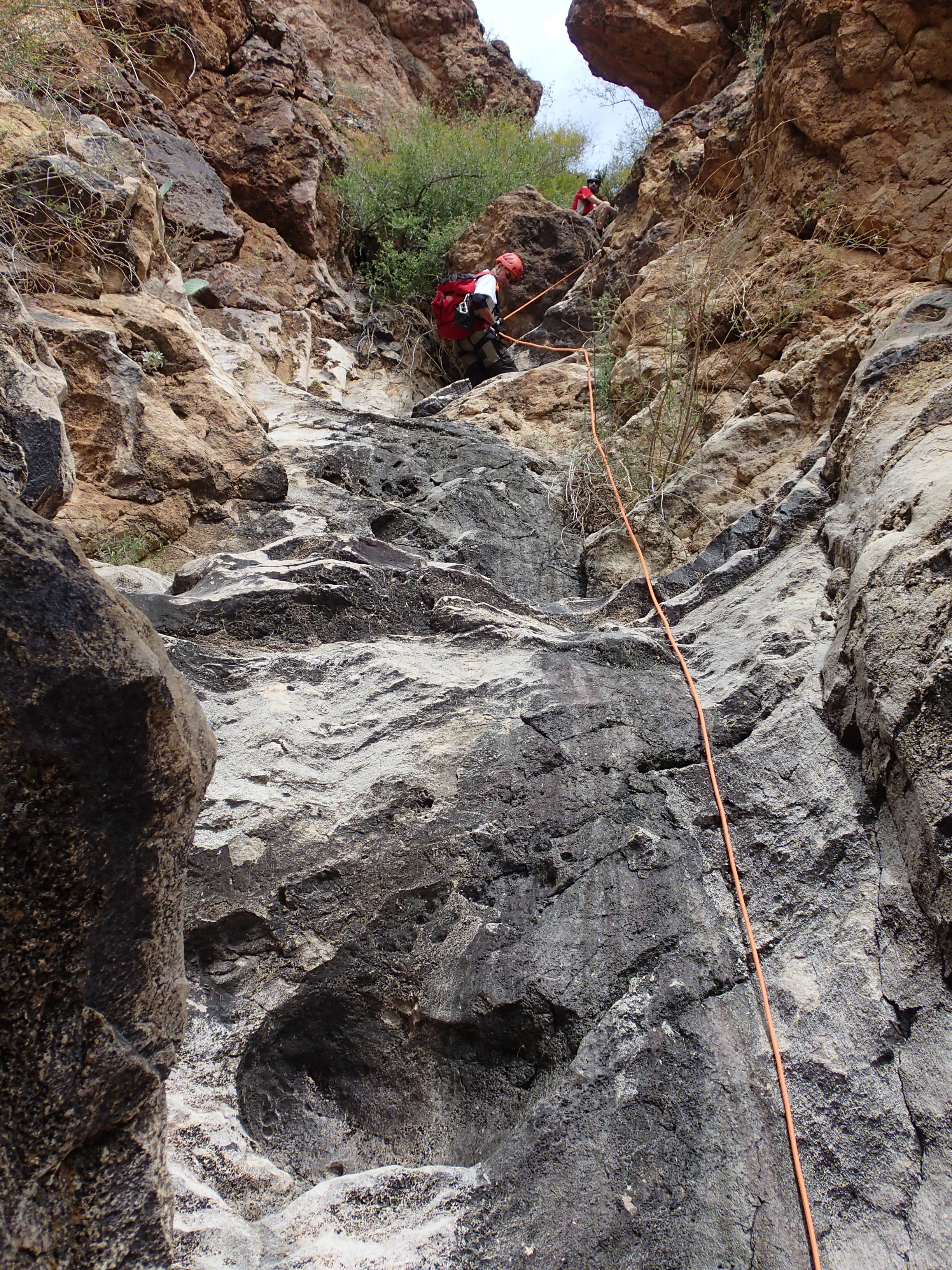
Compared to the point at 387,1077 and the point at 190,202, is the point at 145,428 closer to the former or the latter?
the point at 387,1077

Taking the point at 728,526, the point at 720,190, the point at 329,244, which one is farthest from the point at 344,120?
the point at 728,526

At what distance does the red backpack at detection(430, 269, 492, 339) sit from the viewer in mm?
6570

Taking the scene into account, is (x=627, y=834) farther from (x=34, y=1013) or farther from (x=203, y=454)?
(x=203, y=454)

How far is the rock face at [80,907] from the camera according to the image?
1168 millimetres

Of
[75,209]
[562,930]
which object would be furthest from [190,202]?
[562,930]

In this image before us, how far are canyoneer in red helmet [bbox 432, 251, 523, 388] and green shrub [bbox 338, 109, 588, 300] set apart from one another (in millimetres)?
1427

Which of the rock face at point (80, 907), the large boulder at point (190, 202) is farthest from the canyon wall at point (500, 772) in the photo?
the large boulder at point (190, 202)

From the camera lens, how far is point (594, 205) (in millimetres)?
9547

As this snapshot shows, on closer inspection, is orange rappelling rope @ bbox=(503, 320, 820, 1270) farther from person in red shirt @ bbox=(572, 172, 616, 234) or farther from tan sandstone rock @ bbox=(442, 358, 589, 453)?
person in red shirt @ bbox=(572, 172, 616, 234)

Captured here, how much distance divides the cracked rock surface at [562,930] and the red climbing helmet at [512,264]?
484 cm

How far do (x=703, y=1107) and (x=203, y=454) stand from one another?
3684 millimetres

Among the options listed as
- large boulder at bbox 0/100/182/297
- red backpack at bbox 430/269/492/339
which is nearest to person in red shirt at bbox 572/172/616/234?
red backpack at bbox 430/269/492/339

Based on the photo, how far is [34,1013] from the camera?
1.20m

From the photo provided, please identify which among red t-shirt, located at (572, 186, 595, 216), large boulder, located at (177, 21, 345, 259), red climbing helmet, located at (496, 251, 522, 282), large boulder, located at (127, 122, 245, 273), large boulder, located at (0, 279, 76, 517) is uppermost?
red t-shirt, located at (572, 186, 595, 216)
